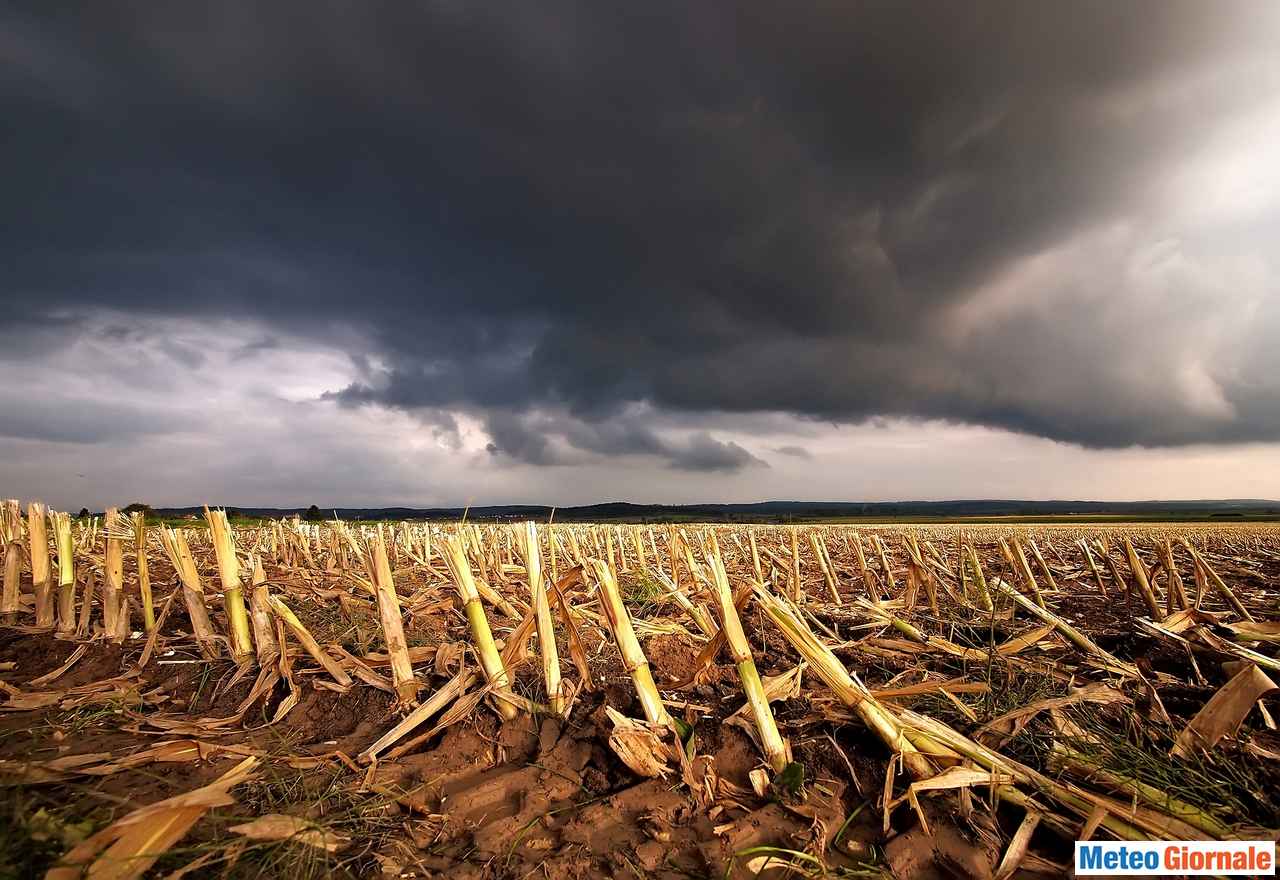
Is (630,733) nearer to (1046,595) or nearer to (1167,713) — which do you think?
(1167,713)

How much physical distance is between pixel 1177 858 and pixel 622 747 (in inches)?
99.3

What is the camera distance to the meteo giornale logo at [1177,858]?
2.37 metres

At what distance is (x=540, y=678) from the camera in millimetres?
4332

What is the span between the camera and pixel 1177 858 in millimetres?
2479

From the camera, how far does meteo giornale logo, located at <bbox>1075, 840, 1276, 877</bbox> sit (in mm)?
2369

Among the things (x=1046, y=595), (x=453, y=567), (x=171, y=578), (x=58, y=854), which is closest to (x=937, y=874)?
(x=453, y=567)

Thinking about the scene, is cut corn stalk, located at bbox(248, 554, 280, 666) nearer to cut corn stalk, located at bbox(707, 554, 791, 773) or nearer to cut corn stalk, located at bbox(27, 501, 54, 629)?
cut corn stalk, located at bbox(27, 501, 54, 629)

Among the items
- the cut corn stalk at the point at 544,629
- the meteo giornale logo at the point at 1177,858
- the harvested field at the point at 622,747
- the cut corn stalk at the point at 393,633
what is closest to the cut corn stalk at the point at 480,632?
the harvested field at the point at 622,747

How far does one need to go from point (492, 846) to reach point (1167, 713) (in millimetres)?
Answer: 4133

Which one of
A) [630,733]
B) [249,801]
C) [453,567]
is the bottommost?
[249,801]

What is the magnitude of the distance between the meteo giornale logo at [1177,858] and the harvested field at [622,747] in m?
0.08

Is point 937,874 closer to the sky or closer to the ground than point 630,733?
closer to the ground

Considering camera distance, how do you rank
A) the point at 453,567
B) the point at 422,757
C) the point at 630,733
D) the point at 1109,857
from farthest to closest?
1. the point at 453,567
2. the point at 422,757
3. the point at 630,733
4. the point at 1109,857

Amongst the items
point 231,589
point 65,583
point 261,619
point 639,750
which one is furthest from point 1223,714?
point 65,583
